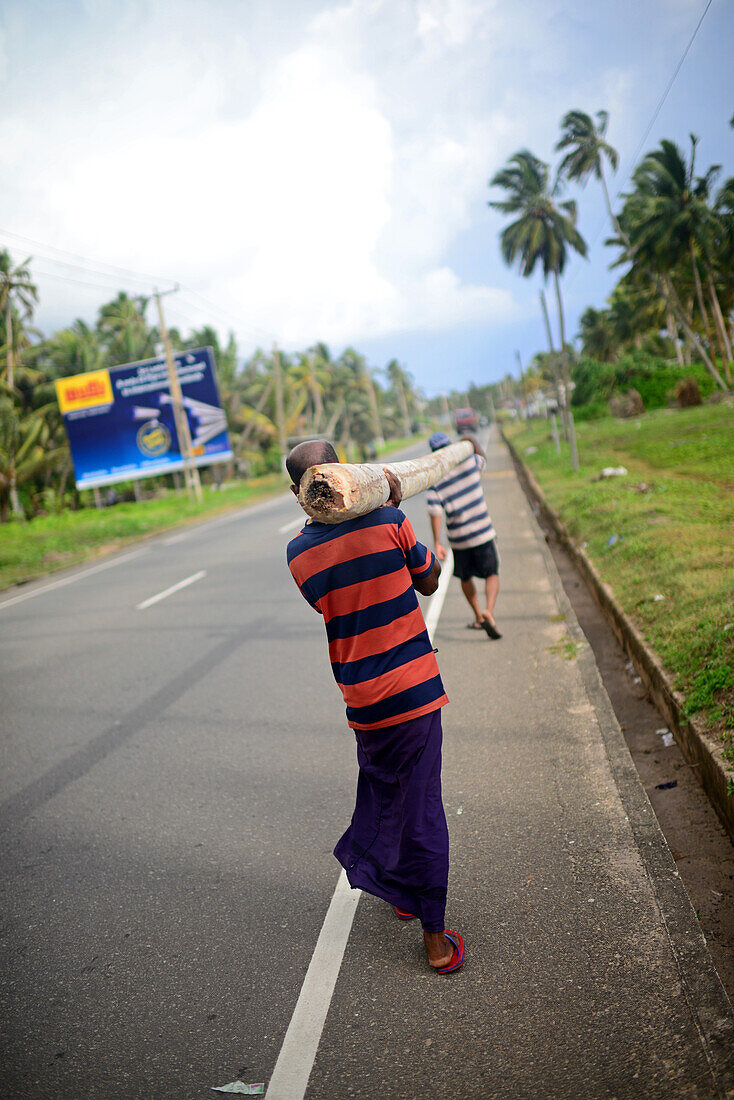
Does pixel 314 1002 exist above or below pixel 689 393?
below

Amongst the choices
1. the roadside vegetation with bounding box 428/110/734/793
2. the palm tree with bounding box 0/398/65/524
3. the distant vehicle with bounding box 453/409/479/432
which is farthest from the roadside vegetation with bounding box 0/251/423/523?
the roadside vegetation with bounding box 428/110/734/793

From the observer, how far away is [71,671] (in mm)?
7785

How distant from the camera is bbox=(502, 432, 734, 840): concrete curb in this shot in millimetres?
3652

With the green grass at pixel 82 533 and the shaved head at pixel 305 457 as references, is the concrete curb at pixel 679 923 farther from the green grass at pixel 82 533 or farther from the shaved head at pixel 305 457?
the green grass at pixel 82 533

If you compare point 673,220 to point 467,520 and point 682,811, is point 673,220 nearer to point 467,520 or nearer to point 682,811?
point 467,520

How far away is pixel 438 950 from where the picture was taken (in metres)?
2.83

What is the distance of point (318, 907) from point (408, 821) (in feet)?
2.61

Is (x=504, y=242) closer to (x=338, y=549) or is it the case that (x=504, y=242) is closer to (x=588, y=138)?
(x=588, y=138)

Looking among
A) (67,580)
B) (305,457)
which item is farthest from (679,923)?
(67,580)

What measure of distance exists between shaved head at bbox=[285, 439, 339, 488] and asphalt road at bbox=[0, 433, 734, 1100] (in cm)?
185

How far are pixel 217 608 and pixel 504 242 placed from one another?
109 ft

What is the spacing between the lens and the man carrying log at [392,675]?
282 cm

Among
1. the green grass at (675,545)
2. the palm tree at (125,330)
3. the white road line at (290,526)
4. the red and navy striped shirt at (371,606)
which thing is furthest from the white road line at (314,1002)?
the palm tree at (125,330)

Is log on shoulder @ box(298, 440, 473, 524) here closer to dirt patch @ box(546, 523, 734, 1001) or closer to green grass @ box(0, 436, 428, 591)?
dirt patch @ box(546, 523, 734, 1001)
